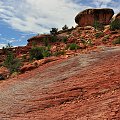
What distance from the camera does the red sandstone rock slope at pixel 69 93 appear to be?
10773 millimetres

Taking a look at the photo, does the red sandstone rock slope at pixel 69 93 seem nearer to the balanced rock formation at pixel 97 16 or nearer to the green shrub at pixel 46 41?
the green shrub at pixel 46 41

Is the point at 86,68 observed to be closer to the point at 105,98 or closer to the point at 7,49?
the point at 105,98

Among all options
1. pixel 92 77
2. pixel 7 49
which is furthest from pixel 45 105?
pixel 7 49

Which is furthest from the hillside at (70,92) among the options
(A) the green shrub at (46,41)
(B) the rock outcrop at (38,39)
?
(B) the rock outcrop at (38,39)

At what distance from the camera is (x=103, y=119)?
945 cm

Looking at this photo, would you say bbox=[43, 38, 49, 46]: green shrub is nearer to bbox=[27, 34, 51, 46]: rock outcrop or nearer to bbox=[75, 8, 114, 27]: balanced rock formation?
bbox=[27, 34, 51, 46]: rock outcrop

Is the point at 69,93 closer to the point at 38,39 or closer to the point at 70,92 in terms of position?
the point at 70,92

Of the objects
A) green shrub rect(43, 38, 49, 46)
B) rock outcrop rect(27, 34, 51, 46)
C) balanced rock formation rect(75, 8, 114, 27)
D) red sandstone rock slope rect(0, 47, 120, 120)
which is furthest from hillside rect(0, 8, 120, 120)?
balanced rock formation rect(75, 8, 114, 27)

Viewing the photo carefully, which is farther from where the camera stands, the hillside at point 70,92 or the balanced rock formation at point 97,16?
the balanced rock formation at point 97,16

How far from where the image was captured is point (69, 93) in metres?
13.2

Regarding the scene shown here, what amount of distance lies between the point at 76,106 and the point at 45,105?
1.59 metres

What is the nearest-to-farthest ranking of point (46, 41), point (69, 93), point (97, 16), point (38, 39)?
point (69, 93), point (46, 41), point (38, 39), point (97, 16)

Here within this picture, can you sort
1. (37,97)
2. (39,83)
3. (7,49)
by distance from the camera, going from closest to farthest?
(37,97) → (39,83) → (7,49)

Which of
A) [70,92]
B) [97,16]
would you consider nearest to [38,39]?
[97,16]
